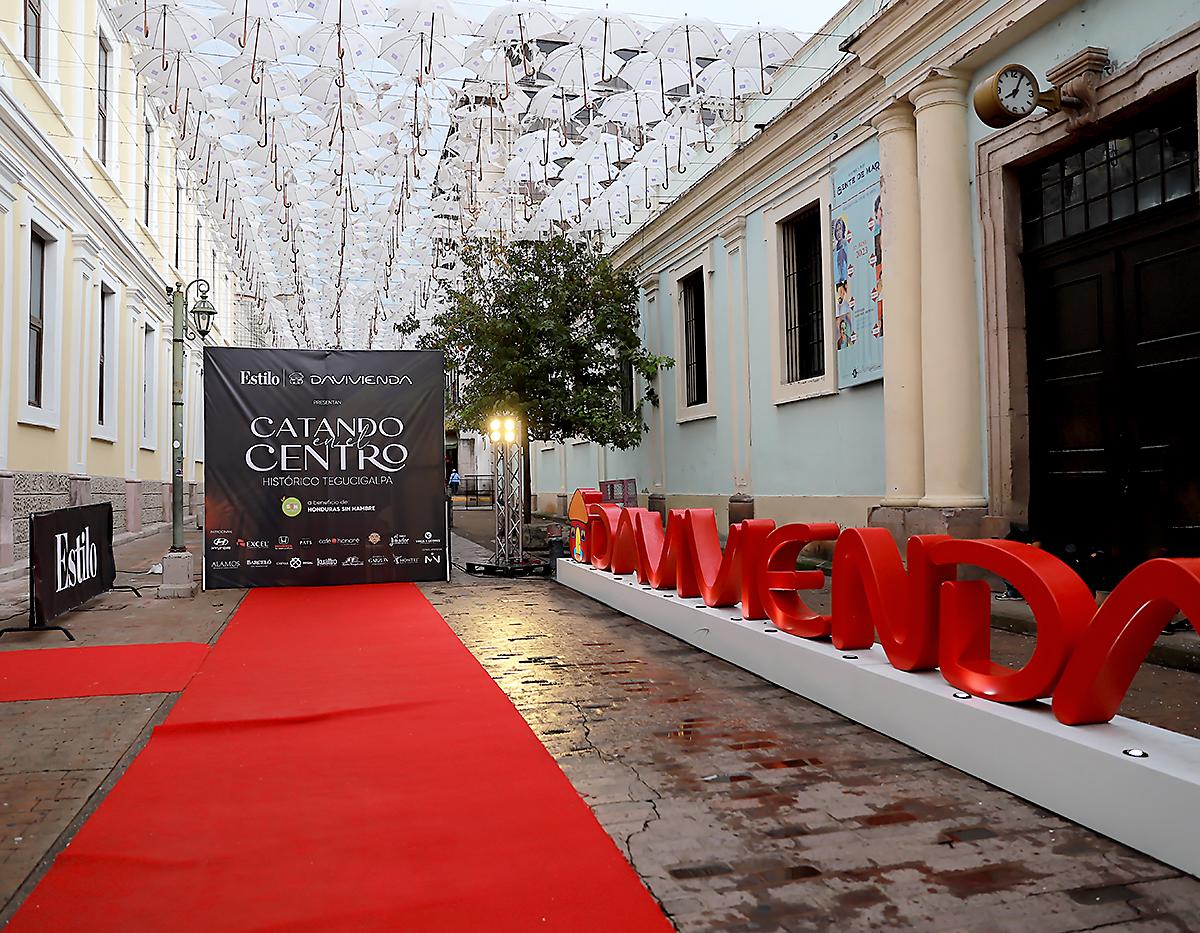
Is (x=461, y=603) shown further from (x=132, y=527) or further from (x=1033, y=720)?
(x=132, y=527)

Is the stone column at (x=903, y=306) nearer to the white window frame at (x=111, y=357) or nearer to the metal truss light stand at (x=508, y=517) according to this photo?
the metal truss light stand at (x=508, y=517)

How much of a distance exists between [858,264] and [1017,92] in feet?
11.6

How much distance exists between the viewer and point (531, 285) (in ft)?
54.6

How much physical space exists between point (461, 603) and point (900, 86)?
24.5 feet

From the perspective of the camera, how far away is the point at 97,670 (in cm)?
645

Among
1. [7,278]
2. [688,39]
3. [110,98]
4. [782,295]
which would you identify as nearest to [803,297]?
[782,295]

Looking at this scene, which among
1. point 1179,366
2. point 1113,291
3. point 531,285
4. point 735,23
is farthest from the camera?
point 531,285

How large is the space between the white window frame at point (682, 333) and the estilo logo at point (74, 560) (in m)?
9.95

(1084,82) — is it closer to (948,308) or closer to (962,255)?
(962,255)

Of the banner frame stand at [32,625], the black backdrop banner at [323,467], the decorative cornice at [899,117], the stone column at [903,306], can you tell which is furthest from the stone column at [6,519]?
the decorative cornice at [899,117]

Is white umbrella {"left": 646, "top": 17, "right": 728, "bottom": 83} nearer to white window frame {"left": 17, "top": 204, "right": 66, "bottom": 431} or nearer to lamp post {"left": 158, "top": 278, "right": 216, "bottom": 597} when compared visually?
lamp post {"left": 158, "top": 278, "right": 216, "bottom": 597}

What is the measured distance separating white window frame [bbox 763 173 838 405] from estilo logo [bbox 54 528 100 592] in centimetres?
896

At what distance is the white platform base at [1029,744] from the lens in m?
3.16

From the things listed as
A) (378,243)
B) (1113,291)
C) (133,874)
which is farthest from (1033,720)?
(378,243)
